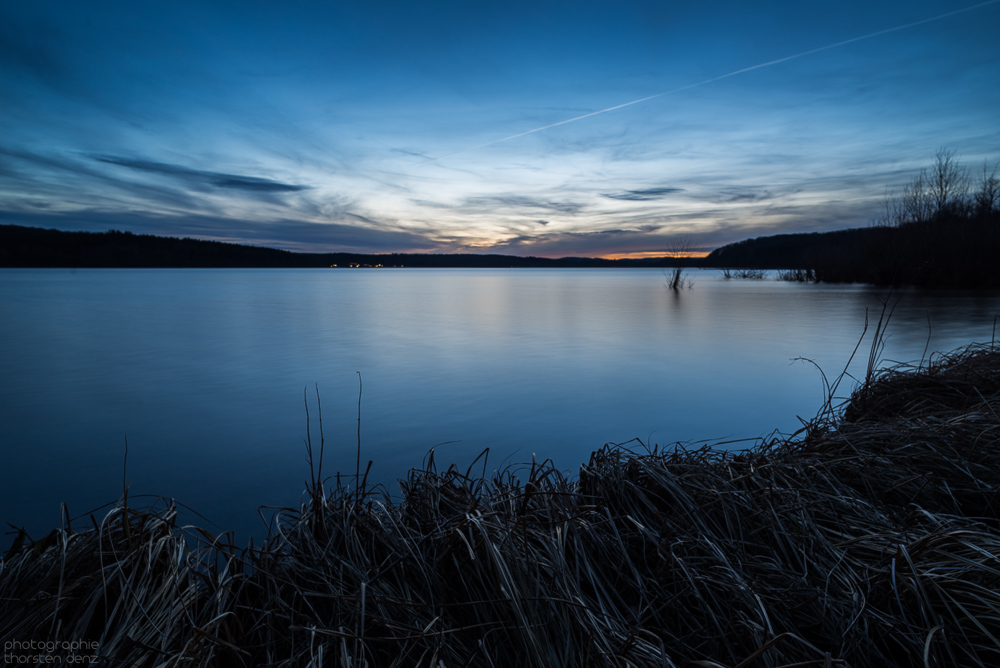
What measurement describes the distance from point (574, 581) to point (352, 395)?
4.52m

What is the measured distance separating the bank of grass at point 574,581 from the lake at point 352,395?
2.38ft

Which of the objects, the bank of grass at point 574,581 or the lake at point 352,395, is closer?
the bank of grass at point 574,581

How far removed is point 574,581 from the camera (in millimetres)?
1631

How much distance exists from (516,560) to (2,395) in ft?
21.8

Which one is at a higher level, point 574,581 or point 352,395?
point 574,581

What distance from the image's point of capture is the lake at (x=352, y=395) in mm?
3561

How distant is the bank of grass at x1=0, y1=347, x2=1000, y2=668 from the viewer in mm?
1373

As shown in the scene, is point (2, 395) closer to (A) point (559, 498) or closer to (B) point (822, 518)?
(A) point (559, 498)

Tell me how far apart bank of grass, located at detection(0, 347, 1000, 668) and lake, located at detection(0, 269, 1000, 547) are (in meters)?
0.73

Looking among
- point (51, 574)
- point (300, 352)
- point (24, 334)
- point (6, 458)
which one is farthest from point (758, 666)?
point (24, 334)

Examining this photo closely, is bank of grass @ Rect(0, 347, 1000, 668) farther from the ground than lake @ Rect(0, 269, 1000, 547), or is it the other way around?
bank of grass @ Rect(0, 347, 1000, 668)

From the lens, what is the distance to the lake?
3.56 metres

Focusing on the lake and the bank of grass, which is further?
the lake

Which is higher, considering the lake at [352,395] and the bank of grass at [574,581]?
the bank of grass at [574,581]
